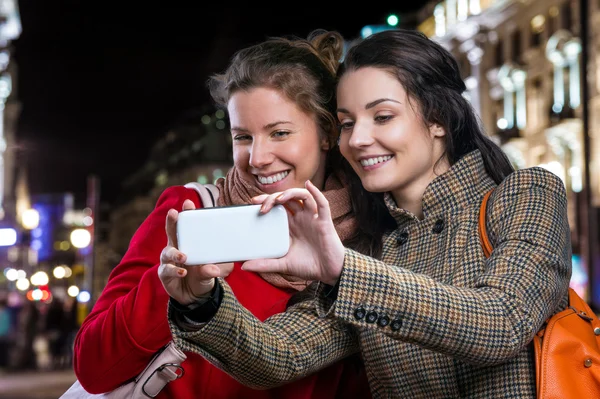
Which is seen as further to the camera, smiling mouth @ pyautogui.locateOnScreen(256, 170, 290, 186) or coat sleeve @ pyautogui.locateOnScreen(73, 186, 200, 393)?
smiling mouth @ pyautogui.locateOnScreen(256, 170, 290, 186)

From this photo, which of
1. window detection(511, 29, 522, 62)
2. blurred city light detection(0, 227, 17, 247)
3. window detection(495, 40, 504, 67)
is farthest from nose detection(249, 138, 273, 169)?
window detection(495, 40, 504, 67)

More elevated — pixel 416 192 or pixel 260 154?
pixel 260 154

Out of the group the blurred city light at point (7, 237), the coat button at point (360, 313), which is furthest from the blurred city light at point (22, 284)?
the coat button at point (360, 313)

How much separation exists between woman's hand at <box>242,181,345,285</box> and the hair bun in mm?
1276

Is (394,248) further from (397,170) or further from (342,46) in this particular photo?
(342,46)

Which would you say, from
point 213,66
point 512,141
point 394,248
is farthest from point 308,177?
point 213,66

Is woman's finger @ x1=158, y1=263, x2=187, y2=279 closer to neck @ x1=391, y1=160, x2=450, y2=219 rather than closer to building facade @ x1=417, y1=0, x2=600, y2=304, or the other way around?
neck @ x1=391, y1=160, x2=450, y2=219

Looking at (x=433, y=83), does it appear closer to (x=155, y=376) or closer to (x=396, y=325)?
(x=396, y=325)

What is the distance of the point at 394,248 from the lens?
3316 millimetres

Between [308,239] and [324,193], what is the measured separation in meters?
1.01

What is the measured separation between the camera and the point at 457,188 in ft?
10.3

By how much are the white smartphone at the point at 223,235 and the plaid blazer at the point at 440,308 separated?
0.86ft

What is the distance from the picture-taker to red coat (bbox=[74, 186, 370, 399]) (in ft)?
10.0

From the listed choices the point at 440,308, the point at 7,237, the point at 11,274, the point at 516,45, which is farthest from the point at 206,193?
the point at 11,274
